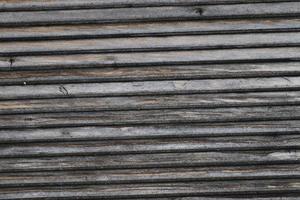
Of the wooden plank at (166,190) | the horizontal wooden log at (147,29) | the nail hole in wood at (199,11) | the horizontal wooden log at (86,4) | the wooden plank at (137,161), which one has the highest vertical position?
the horizontal wooden log at (86,4)

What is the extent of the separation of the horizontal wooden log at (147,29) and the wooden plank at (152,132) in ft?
1.63

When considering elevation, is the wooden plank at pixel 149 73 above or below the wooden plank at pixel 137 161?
above

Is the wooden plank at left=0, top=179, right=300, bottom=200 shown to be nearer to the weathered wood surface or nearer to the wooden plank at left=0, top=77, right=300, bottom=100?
the weathered wood surface

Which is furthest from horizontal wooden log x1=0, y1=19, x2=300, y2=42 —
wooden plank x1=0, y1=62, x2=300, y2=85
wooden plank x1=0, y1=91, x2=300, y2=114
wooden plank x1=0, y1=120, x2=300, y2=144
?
wooden plank x1=0, y1=120, x2=300, y2=144

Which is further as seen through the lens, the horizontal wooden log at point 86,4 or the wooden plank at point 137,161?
the wooden plank at point 137,161

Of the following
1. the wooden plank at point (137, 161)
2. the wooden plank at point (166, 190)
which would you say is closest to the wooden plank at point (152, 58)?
the wooden plank at point (137, 161)

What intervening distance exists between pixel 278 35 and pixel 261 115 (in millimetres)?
435

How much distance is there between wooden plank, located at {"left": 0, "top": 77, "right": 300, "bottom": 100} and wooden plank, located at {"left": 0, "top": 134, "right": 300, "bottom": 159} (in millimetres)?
268

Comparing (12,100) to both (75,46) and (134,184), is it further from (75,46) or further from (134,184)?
(134,184)

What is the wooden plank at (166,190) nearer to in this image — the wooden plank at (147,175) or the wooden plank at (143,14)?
the wooden plank at (147,175)

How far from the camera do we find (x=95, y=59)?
2.38 meters

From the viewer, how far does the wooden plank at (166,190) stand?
2.46 meters

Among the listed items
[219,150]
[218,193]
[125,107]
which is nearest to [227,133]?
[219,150]

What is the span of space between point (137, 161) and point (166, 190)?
0.76ft
